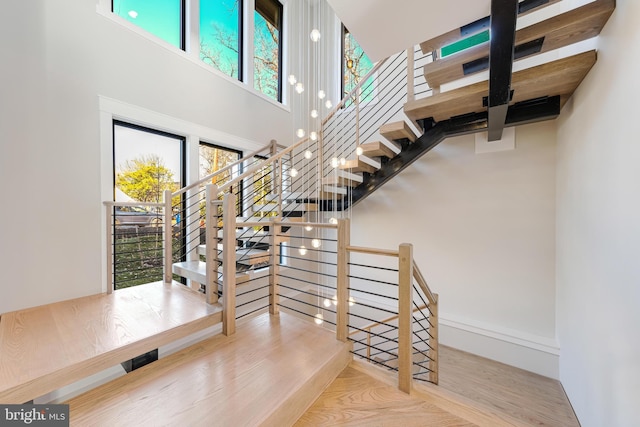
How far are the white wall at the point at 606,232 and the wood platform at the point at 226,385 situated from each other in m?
1.65

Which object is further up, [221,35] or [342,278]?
[221,35]

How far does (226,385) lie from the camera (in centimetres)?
147

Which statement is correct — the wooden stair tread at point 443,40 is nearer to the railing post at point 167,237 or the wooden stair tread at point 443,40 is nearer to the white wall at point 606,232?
the white wall at point 606,232

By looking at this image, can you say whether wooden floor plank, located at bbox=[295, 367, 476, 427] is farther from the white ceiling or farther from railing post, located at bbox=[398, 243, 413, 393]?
the white ceiling

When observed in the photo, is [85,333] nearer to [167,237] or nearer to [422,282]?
[167,237]

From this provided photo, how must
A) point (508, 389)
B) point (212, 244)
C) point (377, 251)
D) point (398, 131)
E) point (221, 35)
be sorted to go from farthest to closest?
1. point (221, 35)
2. point (398, 131)
3. point (508, 389)
4. point (212, 244)
5. point (377, 251)

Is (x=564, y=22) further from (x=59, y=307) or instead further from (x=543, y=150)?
(x=59, y=307)

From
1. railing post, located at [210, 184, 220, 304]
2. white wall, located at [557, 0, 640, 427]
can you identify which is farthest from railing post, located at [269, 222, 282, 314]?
white wall, located at [557, 0, 640, 427]

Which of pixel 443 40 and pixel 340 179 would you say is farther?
pixel 340 179

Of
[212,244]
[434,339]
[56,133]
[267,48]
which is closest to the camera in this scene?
[56,133]

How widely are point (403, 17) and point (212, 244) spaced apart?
7.42 feet

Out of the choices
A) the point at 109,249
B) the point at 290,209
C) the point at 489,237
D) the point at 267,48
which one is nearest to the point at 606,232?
the point at 489,237

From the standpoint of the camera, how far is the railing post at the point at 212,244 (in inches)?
89.2

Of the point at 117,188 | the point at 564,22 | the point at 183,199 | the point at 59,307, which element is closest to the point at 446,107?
the point at 564,22
